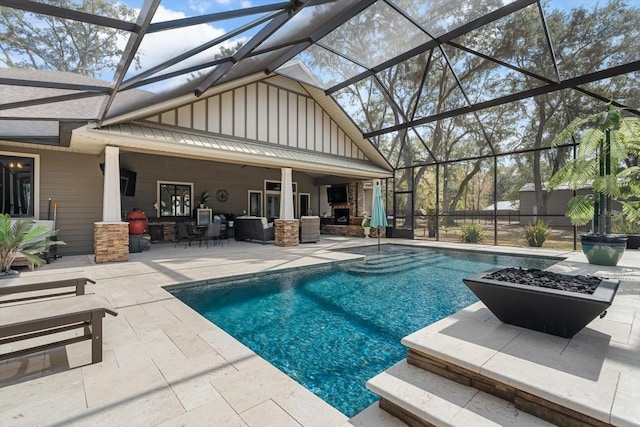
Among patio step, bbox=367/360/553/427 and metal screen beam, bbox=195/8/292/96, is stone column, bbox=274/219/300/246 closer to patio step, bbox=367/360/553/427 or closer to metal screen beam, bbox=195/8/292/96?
metal screen beam, bbox=195/8/292/96

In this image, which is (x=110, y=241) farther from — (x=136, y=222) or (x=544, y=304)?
(x=544, y=304)

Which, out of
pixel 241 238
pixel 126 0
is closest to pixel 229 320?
pixel 126 0

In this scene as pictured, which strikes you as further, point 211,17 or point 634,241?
point 634,241

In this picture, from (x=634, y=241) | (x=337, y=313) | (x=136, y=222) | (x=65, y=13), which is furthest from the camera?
(x=136, y=222)

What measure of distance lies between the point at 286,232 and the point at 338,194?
19.5ft

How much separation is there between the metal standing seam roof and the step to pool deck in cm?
742

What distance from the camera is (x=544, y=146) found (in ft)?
33.3

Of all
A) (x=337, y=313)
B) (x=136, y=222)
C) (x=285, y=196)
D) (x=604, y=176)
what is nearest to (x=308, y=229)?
(x=285, y=196)

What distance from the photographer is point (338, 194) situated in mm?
15688

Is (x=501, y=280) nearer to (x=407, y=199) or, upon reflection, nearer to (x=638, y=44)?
(x=638, y=44)

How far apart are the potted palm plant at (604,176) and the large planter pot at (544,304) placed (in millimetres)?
4043

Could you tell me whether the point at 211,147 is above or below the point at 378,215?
above

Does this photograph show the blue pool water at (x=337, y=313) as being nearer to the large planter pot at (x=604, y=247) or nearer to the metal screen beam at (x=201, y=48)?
the large planter pot at (x=604, y=247)

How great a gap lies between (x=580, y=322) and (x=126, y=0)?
544cm
